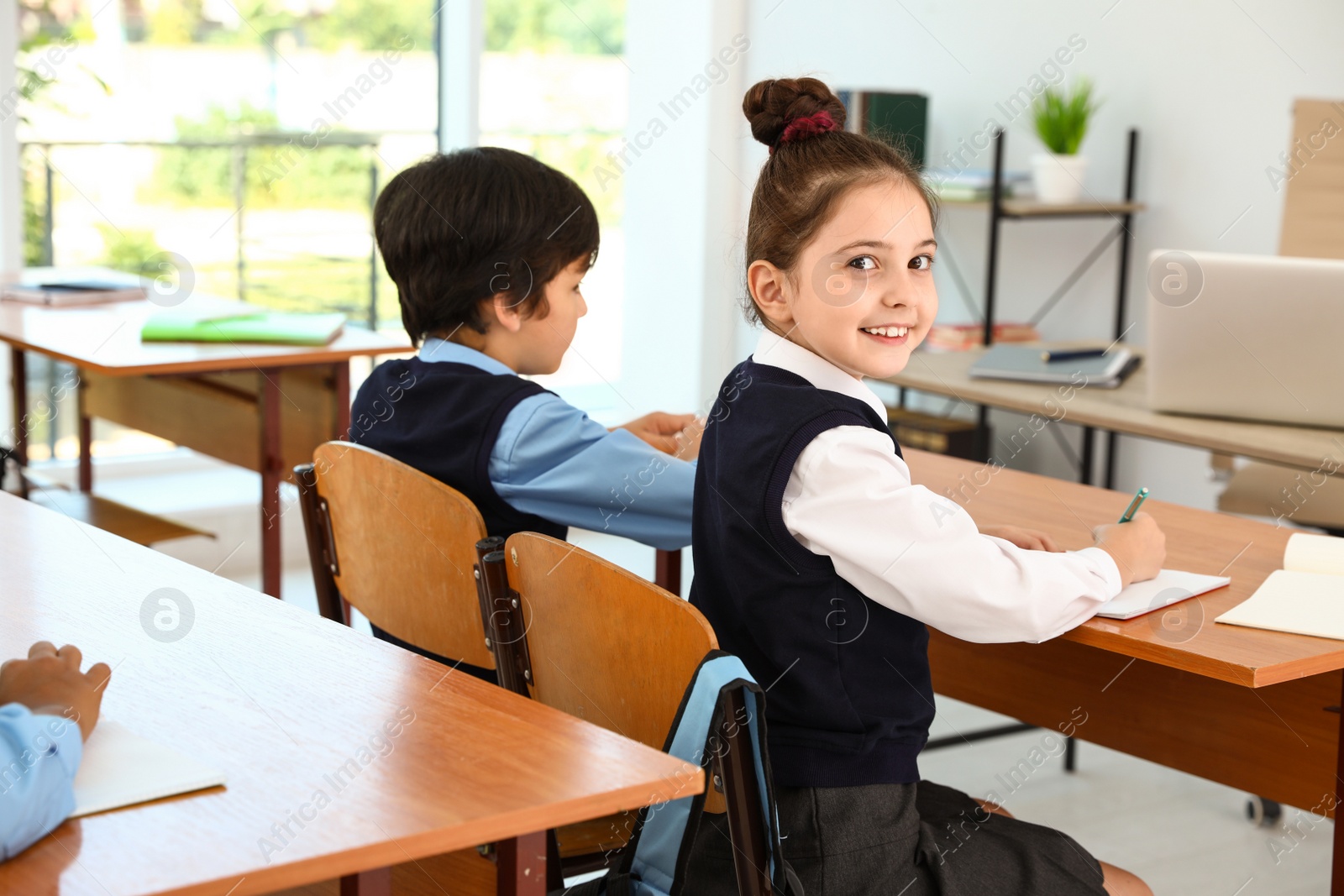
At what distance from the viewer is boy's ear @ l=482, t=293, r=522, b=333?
171 cm

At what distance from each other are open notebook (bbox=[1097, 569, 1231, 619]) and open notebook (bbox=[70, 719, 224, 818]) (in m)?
0.78

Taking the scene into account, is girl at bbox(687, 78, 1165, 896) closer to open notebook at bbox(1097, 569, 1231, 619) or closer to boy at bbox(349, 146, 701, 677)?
open notebook at bbox(1097, 569, 1231, 619)

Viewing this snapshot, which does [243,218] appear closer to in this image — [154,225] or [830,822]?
[154,225]

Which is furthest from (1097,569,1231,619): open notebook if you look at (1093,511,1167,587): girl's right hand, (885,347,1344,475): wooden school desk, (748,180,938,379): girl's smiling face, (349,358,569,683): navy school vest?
(885,347,1344,475): wooden school desk

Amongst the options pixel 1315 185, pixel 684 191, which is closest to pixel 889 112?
pixel 684 191

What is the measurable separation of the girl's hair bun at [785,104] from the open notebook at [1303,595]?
0.59 meters

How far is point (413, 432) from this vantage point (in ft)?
5.22

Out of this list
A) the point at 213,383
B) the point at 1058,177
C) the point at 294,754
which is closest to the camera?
the point at 294,754

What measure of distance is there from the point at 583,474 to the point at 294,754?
0.71 m

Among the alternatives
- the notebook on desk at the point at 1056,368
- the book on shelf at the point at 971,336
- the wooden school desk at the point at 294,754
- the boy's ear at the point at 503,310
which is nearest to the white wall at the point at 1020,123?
the book on shelf at the point at 971,336

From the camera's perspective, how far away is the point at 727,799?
1.04 m

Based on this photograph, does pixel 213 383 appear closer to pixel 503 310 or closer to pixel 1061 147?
pixel 503 310

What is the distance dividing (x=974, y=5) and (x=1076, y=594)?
3.07 metres

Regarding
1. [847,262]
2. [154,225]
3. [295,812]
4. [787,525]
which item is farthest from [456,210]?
[154,225]
